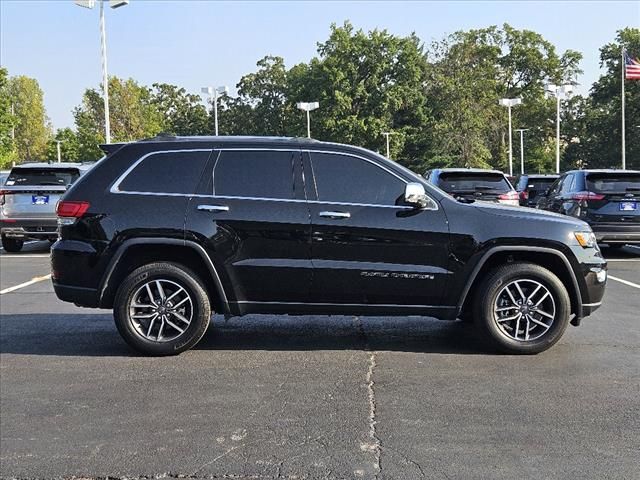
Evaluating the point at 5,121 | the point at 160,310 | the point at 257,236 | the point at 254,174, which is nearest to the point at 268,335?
the point at 160,310

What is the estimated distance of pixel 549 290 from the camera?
606 centimetres

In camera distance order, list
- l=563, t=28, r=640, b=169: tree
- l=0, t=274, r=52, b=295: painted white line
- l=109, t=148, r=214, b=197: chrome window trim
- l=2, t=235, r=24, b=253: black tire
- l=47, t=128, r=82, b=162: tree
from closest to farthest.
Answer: l=109, t=148, r=214, b=197: chrome window trim
l=0, t=274, r=52, b=295: painted white line
l=2, t=235, r=24, b=253: black tire
l=563, t=28, r=640, b=169: tree
l=47, t=128, r=82, b=162: tree

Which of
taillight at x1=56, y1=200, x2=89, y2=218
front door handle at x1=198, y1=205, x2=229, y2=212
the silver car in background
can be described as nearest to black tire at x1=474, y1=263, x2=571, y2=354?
front door handle at x1=198, y1=205, x2=229, y2=212

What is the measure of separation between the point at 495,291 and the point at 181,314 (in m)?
2.72

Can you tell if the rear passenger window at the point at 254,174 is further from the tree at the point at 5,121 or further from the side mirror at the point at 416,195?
the tree at the point at 5,121

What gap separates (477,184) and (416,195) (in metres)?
8.25

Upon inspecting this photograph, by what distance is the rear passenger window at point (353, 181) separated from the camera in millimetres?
6004

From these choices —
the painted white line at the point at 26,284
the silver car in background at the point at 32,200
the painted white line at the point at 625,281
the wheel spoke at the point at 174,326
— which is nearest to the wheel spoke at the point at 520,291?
the wheel spoke at the point at 174,326

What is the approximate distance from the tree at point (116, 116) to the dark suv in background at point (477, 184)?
50157 mm

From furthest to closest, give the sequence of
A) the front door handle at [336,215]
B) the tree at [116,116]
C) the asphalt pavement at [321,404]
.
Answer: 1. the tree at [116,116]
2. the front door handle at [336,215]
3. the asphalt pavement at [321,404]

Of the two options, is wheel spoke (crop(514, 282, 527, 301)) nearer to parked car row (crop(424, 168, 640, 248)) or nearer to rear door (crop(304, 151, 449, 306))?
rear door (crop(304, 151, 449, 306))

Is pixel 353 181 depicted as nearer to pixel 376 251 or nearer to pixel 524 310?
pixel 376 251

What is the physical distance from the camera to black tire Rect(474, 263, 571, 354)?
6004 mm

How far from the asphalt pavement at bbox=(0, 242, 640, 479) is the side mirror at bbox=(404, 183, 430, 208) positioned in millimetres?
1344
